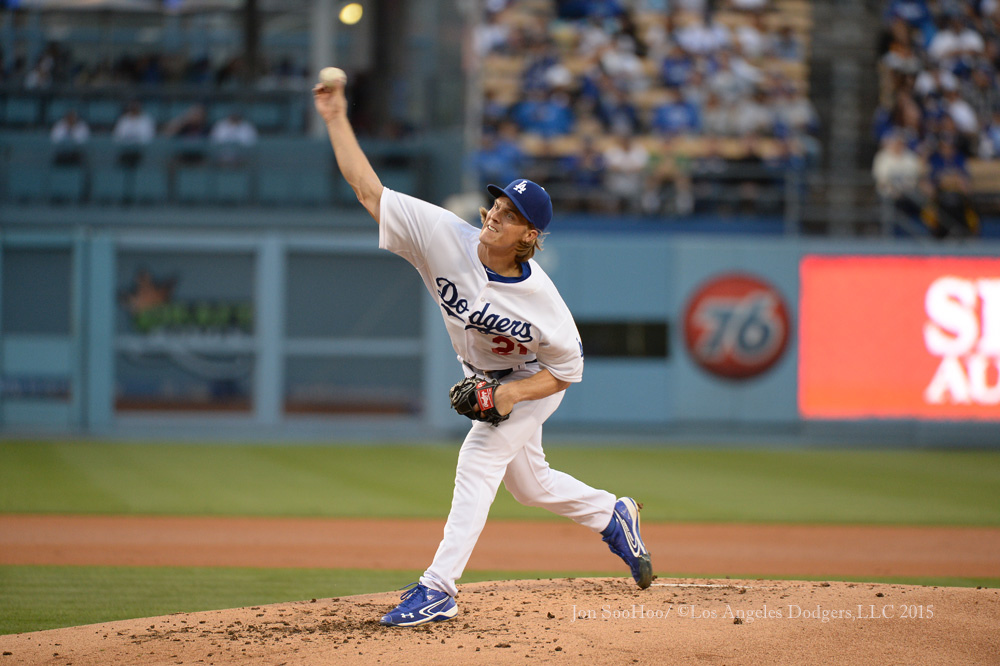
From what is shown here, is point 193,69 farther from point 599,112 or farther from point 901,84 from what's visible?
point 901,84

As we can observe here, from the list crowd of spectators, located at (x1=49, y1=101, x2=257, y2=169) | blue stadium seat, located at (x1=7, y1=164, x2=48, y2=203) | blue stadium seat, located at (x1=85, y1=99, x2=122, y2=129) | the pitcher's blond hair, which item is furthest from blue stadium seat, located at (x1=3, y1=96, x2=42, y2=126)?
the pitcher's blond hair

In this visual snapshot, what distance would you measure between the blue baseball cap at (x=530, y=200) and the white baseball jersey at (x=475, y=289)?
9.8 inches

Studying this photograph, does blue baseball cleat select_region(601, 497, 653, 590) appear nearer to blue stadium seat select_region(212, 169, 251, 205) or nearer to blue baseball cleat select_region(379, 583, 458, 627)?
blue baseball cleat select_region(379, 583, 458, 627)

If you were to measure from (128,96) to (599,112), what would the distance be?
7.01 meters

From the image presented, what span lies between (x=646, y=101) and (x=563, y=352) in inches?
524

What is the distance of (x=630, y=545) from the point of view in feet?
17.1

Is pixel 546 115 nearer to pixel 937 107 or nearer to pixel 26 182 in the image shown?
pixel 937 107

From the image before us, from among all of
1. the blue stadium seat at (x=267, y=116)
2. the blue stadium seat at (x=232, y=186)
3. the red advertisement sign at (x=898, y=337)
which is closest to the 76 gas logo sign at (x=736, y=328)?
the red advertisement sign at (x=898, y=337)

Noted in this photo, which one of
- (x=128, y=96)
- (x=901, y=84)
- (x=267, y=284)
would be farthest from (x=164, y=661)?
(x=901, y=84)

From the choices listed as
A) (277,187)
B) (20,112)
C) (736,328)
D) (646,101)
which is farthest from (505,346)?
(646,101)

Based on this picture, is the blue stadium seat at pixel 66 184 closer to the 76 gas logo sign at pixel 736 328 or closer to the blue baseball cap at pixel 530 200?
the 76 gas logo sign at pixel 736 328

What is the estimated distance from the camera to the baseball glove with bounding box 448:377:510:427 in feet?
14.9

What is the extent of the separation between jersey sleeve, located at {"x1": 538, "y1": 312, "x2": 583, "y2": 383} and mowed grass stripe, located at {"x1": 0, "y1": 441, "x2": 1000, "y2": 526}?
13.9 feet

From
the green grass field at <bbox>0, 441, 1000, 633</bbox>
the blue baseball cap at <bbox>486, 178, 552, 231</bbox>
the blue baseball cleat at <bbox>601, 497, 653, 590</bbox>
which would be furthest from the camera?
the green grass field at <bbox>0, 441, 1000, 633</bbox>
